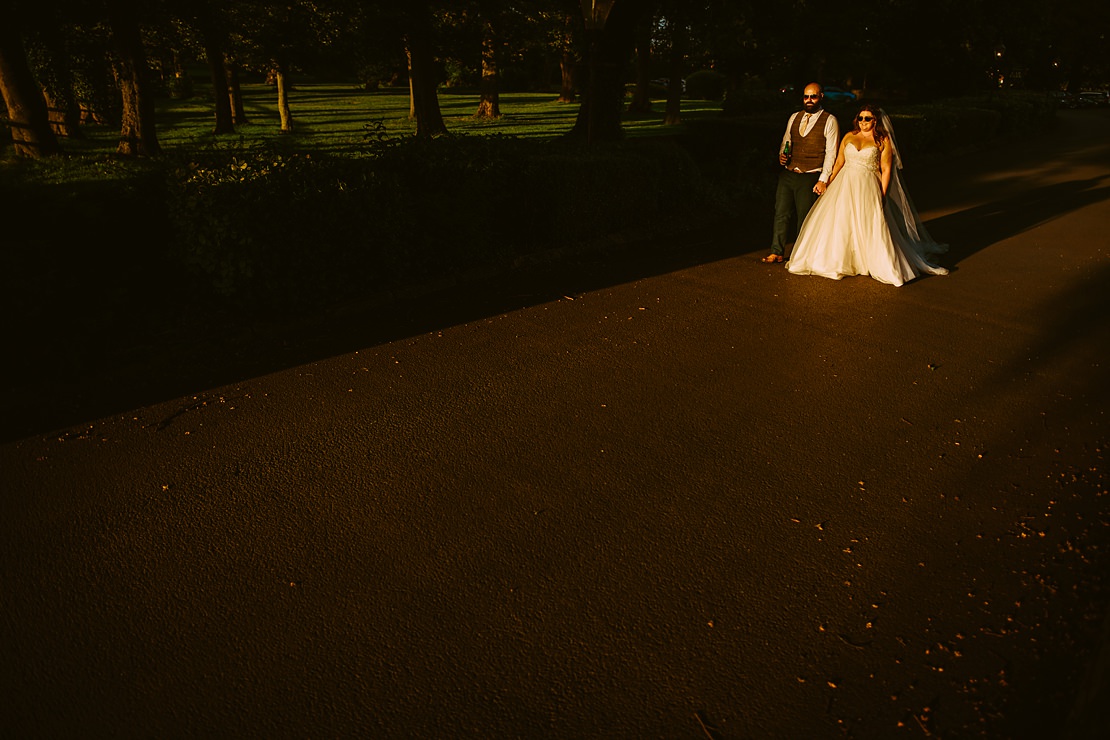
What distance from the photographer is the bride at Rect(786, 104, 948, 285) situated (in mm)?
8734

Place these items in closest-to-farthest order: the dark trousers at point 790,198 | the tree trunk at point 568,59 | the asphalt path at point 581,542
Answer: the asphalt path at point 581,542 < the dark trousers at point 790,198 < the tree trunk at point 568,59

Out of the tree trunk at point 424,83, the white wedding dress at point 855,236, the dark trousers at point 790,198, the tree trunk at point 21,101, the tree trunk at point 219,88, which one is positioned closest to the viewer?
the white wedding dress at point 855,236

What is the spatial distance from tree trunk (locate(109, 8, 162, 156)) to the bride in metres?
14.7

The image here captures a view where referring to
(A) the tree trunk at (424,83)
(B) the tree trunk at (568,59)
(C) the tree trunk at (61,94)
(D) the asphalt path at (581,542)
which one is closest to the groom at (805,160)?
(D) the asphalt path at (581,542)

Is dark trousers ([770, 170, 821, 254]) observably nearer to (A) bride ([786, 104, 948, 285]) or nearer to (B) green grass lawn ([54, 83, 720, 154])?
(A) bride ([786, 104, 948, 285])

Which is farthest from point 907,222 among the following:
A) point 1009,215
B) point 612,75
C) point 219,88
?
point 219,88

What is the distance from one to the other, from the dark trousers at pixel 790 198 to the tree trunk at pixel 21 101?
13.8 meters

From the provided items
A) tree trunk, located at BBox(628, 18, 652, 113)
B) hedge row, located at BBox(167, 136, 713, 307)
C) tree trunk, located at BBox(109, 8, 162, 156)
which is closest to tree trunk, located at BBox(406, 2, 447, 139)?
tree trunk, located at BBox(109, 8, 162, 156)

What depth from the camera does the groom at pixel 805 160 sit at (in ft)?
28.8

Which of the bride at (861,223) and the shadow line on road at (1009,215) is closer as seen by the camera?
the bride at (861,223)

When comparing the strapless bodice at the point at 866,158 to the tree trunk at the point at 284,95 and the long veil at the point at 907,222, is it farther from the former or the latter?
the tree trunk at the point at 284,95

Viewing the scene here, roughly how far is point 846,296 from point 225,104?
71.9ft

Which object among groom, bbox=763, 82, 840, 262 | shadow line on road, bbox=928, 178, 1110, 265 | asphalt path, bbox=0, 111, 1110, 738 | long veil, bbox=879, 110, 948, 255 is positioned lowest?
asphalt path, bbox=0, 111, 1110, 738

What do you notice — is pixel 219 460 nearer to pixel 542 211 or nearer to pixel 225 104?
pixel 542 211
